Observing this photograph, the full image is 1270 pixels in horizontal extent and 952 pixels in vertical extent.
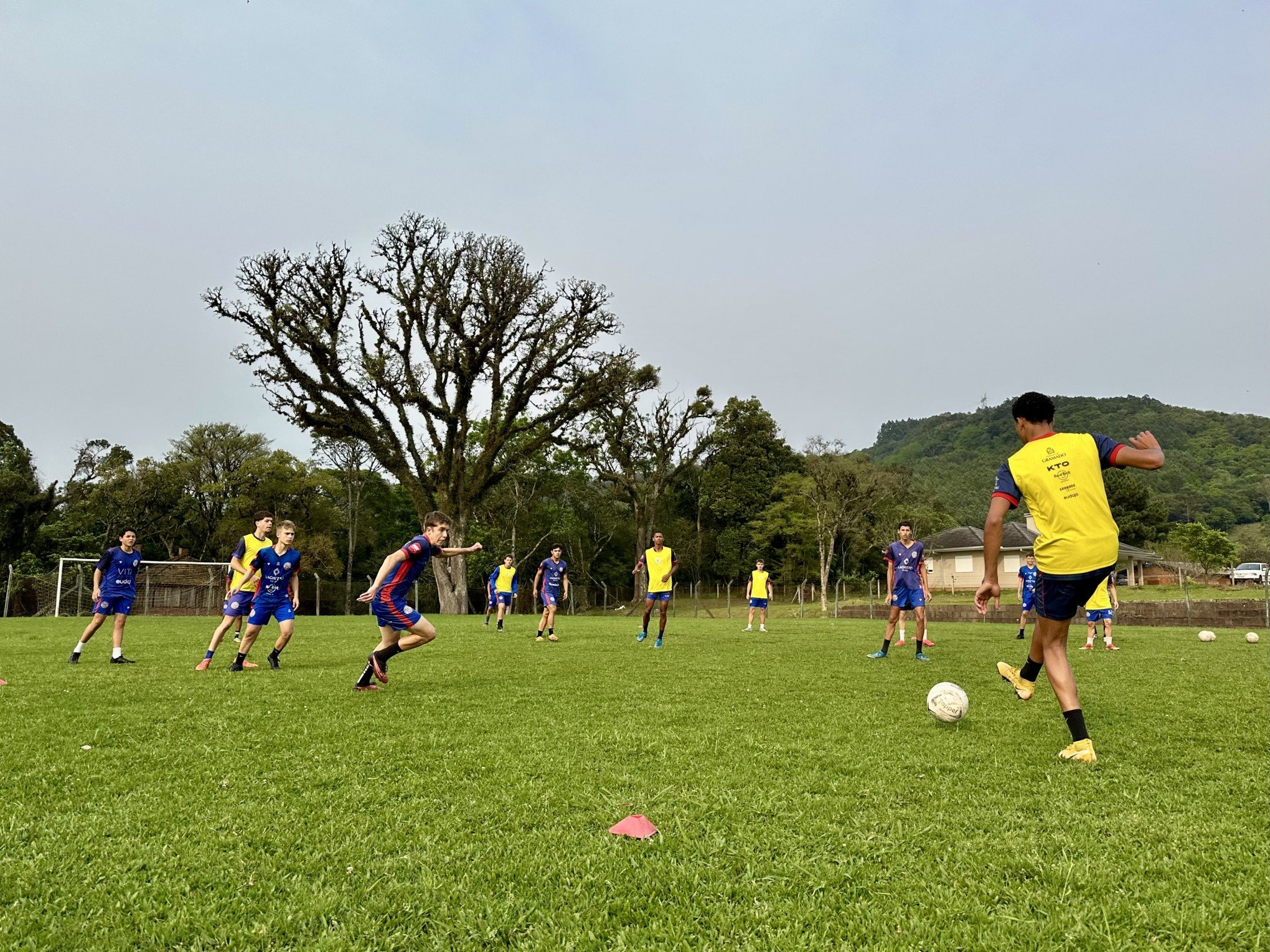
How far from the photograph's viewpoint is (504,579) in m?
21.4

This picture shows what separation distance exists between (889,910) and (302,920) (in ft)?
6.55

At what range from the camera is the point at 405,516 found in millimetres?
55969

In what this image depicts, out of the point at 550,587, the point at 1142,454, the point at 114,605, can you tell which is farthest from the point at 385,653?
the point at 550,587

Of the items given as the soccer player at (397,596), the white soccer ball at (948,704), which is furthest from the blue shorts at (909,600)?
the soccer player at (397,596)

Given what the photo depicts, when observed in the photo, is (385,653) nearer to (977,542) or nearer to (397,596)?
(397,596)

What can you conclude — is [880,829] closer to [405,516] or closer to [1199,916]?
[1199,916]

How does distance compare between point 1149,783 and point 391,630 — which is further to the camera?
point 391,630

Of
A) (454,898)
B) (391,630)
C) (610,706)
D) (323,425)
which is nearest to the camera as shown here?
(454,898)

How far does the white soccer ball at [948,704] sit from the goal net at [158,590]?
103 feet

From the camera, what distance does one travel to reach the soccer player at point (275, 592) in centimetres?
Result: 961

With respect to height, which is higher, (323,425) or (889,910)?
(323,425)

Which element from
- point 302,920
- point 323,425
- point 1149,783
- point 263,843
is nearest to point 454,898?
point 302,920

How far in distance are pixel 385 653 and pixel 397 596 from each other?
609 mm

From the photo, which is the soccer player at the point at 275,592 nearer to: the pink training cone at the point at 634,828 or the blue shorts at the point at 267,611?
the blue shorts at the point at 267,611
